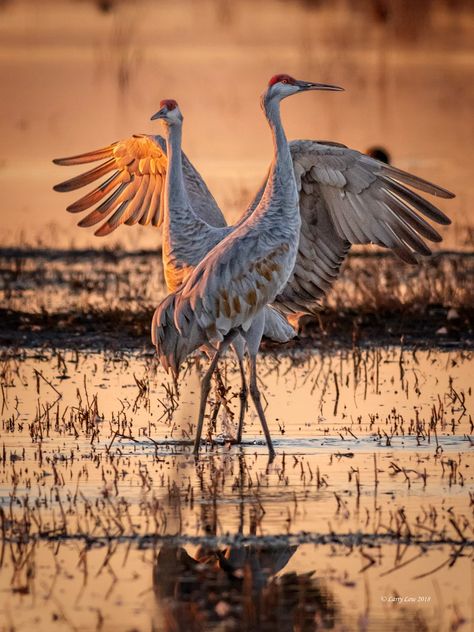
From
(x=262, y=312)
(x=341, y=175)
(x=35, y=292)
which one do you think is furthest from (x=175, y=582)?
(x=35, y=292)

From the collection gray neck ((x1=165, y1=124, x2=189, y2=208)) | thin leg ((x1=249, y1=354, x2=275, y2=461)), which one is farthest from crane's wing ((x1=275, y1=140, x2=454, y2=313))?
thin leg ((x1=249, y1=354, x2=275, y2=461))

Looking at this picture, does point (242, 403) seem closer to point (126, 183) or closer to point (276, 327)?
point (276, 327)

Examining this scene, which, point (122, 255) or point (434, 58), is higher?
point (434, 58)

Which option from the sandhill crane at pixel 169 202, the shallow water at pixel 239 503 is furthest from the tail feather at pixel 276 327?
the shallow water at pixel 239 503

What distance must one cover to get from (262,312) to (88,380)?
1.84 m

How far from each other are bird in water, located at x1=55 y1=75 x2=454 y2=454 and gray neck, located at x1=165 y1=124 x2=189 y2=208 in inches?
16.1

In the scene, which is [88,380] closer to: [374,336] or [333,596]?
[374,336]

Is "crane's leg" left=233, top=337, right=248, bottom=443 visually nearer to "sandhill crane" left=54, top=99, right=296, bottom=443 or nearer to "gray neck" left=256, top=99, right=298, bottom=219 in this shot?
"sandhill crane" left=54, top=99, right=296, bottom=443

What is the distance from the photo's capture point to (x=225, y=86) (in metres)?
26.0

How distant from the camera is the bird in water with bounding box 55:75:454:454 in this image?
28.8 ft

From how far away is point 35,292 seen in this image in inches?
575

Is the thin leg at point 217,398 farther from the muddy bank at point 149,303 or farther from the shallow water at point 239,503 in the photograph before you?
the muddy bank at point 149,303

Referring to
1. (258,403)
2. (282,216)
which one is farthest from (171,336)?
(282,216)

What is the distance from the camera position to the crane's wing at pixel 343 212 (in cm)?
967
